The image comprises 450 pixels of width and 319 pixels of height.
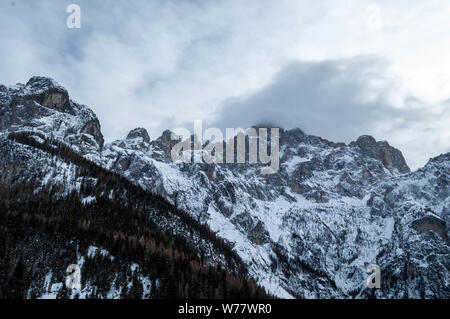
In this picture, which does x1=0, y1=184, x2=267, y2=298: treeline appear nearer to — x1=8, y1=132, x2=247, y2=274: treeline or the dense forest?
the dense forest

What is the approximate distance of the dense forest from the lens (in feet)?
319

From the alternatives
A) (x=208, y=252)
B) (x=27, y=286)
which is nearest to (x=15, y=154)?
(x=27, y=286)

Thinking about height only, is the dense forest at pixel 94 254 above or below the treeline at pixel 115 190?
below

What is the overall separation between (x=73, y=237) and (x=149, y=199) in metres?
60.6

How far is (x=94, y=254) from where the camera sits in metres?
106

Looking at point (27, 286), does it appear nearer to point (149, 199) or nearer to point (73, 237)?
point (73, 237)

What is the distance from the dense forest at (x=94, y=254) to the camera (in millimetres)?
97125

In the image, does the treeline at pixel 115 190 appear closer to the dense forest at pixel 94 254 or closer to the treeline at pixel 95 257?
the dense forest at pixel 94 254

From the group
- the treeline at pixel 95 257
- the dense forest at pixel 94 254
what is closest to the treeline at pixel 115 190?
the dense forest at pixel 94 254

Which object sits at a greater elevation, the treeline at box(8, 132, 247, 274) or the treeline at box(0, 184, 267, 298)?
the treeline at box(8, 132, 247, 274)

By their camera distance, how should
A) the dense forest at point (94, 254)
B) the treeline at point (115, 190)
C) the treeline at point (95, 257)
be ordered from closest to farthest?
the treeline at point (95, 257)
the dense forest at point (94, 254)
the treeline at point (115, 190)

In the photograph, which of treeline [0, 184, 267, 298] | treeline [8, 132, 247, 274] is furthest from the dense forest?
treeline [8, 132, 247, 274]

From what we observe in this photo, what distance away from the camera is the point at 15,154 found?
154 meters
